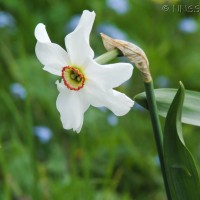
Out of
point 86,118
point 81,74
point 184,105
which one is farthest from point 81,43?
point 86,118

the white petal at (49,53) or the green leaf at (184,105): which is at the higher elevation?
the white petal at (49,53)

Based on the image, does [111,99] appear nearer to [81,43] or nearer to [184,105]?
[81,43]

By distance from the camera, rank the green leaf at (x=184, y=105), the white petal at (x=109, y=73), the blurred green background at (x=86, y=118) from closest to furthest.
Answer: the white petal at (x=109, y=73)
the green leaf at (x=184, y=105)
the blurred green background at (x=86, y=118)

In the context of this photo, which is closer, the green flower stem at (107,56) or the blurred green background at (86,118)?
the green flower stem at (107,56)

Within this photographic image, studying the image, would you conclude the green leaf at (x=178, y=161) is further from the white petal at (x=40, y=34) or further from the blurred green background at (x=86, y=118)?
the blurred green background at (x=86, y=118)

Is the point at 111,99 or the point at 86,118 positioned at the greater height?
the point at 111,99

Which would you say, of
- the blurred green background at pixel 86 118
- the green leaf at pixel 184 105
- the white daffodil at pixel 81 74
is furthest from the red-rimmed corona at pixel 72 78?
the blurred green background at pixel 86 118

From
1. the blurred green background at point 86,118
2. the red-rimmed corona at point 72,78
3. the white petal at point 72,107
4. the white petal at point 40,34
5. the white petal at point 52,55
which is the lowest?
the blurred green background at point 86,118
